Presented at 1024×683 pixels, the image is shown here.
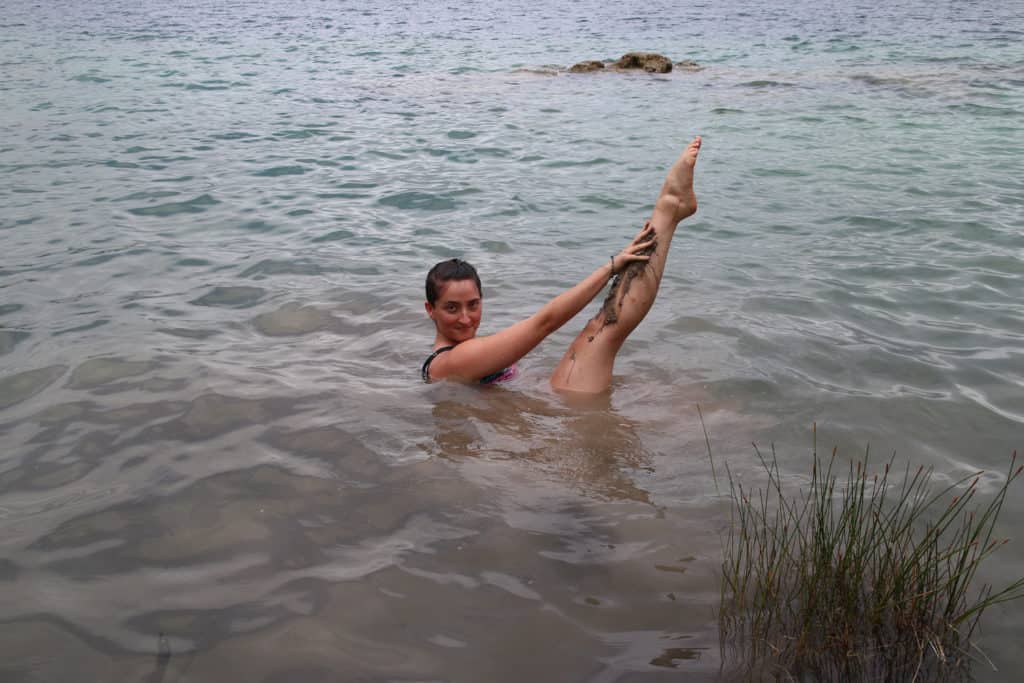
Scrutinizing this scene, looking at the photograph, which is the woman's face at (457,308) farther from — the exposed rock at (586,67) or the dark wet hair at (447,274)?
the exposed rock at (586,67)

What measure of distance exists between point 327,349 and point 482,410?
1566 mm

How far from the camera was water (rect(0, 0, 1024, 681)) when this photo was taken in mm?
3238

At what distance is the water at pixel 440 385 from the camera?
324 centimetres

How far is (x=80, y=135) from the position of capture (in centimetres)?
1327

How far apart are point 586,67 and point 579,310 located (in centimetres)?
1662

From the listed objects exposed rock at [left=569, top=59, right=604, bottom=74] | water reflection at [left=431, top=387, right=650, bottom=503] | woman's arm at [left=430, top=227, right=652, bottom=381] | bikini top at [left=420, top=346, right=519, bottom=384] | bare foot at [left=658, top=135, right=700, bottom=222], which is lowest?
water reflection at [left=431, top=387, right=650, bottom=503]

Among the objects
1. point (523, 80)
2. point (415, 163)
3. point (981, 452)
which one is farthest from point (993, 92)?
point (981, 452)

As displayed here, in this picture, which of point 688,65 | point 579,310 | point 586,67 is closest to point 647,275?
point 579,310

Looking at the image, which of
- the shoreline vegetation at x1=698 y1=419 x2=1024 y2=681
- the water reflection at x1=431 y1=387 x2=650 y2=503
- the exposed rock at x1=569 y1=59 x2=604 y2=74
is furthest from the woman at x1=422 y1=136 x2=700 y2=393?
the exposed rock at x1=569 y1=59 x2=604 y2=74

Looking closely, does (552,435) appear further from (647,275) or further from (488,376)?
(647,275)

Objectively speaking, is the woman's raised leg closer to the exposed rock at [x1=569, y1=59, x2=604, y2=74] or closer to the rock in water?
the rock in water

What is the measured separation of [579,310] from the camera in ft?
15.3

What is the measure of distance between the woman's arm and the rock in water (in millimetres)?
15683

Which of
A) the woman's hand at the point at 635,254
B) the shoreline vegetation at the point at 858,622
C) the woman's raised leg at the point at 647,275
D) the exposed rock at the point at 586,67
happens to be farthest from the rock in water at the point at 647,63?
the shoreline vegetation at the point at 858,622
